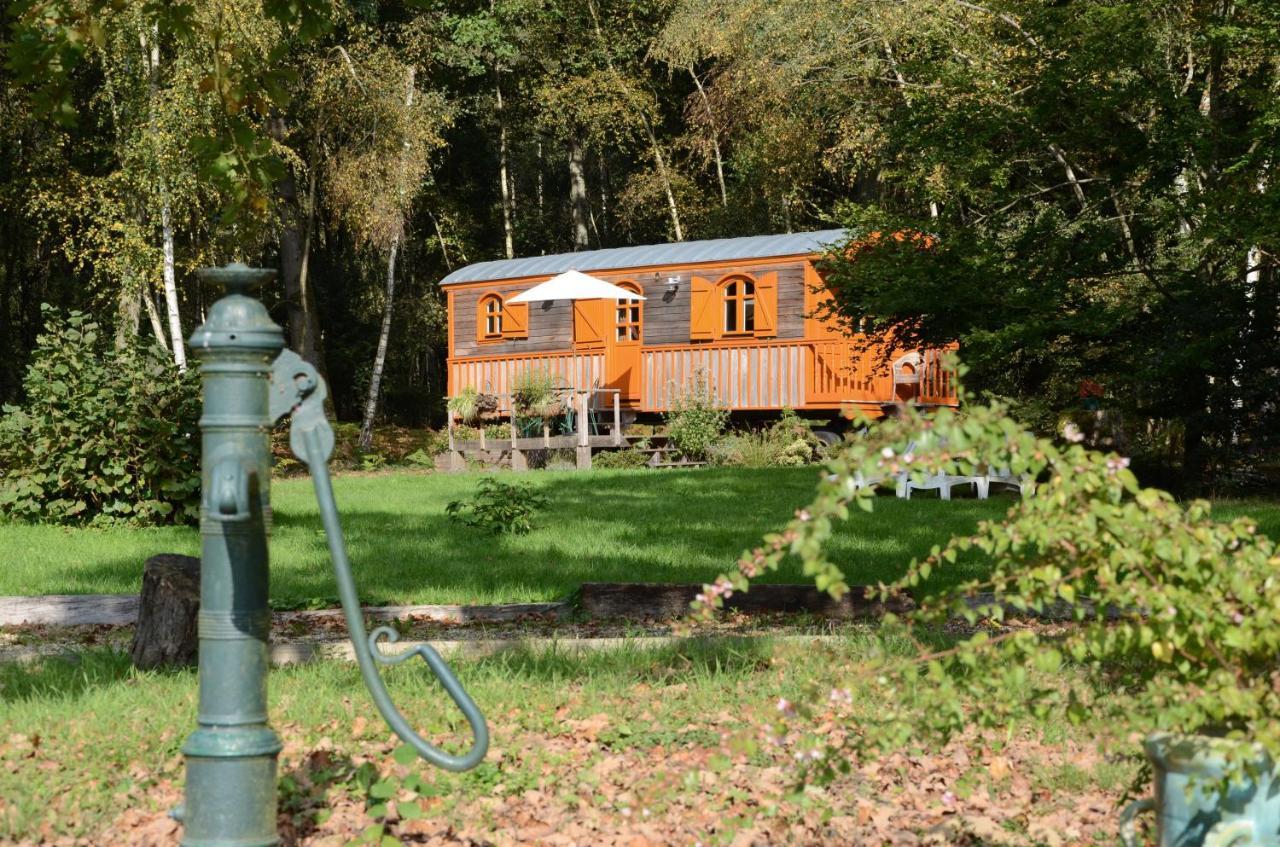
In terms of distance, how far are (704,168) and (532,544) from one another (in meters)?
19.9

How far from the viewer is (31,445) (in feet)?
38.0

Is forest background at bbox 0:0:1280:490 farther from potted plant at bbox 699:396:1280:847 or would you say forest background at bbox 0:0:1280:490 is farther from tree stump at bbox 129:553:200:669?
potted plant at bbox 699:396:1280:847

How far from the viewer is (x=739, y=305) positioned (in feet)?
68.5

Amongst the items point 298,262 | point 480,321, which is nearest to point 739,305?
point 480,321

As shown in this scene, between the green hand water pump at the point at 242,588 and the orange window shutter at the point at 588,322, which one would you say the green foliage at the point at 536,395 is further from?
the green hand water pump at the point at 242,588

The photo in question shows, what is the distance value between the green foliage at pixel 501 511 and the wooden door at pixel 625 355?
1052 cm

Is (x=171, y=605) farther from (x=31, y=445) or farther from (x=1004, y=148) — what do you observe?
(x=1004, y=148)

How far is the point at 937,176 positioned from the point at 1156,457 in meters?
5.86

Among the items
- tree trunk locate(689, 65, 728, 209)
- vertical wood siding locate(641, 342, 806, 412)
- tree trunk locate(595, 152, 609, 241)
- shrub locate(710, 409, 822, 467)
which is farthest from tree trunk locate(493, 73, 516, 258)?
shrub locate(710, 409, 822, 467)

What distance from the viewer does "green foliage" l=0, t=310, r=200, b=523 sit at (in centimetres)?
1124

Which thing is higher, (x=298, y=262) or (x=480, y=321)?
(x=298, y=262)

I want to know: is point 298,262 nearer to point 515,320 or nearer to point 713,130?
point 515,320

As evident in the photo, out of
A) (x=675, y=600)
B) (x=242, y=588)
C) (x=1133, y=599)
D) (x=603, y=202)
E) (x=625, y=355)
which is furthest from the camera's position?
(x=603, y=202)

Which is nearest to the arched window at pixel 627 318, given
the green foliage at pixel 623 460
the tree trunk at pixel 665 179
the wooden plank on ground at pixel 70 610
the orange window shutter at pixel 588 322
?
the orange window shutter at pixel 588 322
